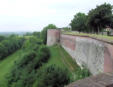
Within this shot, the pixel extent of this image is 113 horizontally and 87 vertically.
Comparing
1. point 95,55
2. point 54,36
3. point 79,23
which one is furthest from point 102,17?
point 54,36

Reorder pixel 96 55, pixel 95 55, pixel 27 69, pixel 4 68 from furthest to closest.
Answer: pixel 4 68
pixel 27 69
pixel 95 55
pixel 96 55

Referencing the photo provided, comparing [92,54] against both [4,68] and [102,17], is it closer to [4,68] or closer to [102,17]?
[102,17]

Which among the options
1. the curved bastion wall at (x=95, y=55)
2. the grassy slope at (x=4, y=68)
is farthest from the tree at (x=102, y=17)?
the grassy slope at (x=4, y=68)

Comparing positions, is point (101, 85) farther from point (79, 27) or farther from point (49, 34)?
point (79, 27)

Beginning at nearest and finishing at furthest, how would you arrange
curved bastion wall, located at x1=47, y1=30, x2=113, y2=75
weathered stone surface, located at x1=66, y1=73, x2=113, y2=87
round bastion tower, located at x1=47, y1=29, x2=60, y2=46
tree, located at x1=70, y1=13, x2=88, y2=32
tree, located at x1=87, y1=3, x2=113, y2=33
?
1. weathered stone surface, located at x1=66, y1=73, x2=113, y2=87
2. curved bastion wall, located at x1=47, y1=30, x2=113, y2=75
3. tree, located at x1=87, y1=3, x2=113, y2=33
4. round bastion tower, located at x1=47, y1=29, x2=60, y2=46
5. tree, located at x1=70, y1=13, x2=88, y2=32

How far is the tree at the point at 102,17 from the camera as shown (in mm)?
17047

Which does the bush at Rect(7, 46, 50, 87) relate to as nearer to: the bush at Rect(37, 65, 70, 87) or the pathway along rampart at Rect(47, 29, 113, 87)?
the bush at Rect(37, 65, 70, 87)

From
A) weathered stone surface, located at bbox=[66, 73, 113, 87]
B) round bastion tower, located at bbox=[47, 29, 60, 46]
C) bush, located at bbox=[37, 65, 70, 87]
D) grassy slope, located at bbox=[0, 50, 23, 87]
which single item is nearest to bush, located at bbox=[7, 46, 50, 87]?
grassy slope, located at bbox=[0, 50, 23, 87]

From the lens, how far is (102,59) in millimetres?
8297

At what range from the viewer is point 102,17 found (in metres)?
17.2

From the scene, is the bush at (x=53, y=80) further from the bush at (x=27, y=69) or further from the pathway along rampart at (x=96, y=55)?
the bush at (x=27, y=69)

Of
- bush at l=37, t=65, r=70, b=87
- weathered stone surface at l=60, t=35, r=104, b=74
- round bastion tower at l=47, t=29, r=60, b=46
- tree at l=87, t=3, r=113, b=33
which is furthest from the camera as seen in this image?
round bastion tower at l=47, t=29, r=60, b=46

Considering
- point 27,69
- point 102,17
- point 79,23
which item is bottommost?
point 27,69

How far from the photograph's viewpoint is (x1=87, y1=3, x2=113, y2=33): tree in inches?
671
